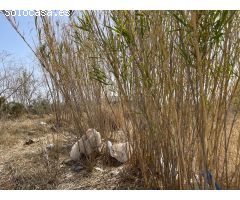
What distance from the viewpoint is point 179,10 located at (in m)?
1.61

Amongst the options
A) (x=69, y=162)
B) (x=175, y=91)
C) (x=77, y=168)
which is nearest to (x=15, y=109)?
(x=69, y=162)

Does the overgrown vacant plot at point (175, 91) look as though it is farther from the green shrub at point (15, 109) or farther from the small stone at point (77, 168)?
the green shrub at point (15, 109)

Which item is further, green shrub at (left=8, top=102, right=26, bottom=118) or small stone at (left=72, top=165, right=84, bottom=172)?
green shrub at (left=8, top=102, right=26, bottom=118)

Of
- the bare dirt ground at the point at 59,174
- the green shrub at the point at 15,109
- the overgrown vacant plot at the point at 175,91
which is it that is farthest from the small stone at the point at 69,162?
the green shrub at the point at 15,109

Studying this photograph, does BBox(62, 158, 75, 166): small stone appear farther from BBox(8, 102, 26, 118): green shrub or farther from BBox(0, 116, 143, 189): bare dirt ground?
BBox(8, 102, 26, 118): green shrub

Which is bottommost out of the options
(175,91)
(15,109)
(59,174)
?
(59,174)

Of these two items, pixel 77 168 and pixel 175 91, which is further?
pixel 77 168

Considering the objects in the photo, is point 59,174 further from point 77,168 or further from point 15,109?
point 15,109

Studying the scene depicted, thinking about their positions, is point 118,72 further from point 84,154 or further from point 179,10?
point 84,154

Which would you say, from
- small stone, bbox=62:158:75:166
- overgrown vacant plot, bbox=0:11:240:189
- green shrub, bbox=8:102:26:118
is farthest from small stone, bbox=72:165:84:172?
green shrub, bbox=8:102:26:118

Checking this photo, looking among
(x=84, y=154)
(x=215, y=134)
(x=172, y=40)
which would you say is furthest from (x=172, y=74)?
(x=84, y=154)

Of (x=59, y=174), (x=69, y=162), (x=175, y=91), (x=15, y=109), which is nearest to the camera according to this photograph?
(x=175, y=91)

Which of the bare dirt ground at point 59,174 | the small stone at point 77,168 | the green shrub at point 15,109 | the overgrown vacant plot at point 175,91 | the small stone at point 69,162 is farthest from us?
the green shrub at point 15,109

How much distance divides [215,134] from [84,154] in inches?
76.1
